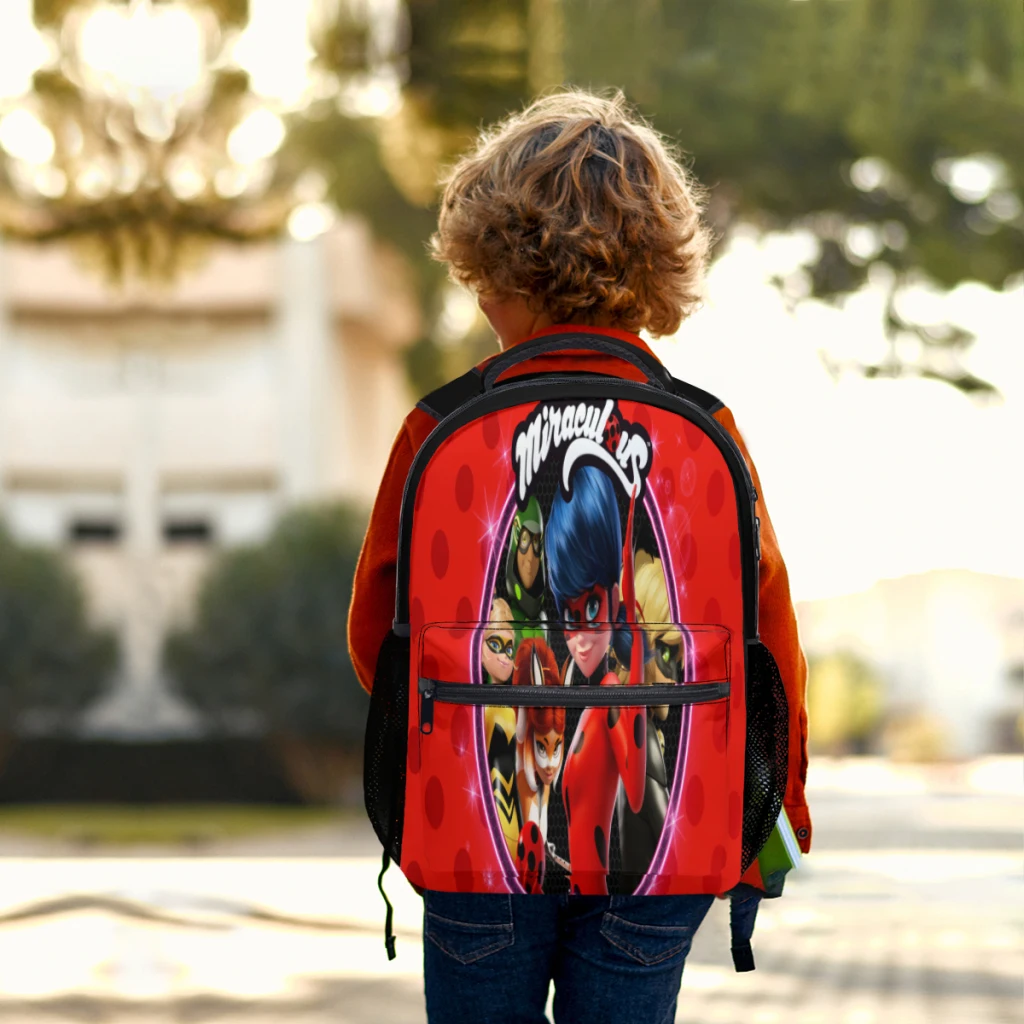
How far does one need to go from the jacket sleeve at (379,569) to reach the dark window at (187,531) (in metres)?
21.0

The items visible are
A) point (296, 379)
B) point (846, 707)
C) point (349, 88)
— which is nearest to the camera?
point (349, 88)

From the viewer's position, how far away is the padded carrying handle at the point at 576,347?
187cm

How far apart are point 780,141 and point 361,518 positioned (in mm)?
11460

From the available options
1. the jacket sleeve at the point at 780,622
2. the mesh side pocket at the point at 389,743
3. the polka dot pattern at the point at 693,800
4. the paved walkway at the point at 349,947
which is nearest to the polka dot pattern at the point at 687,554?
the jacket sleeve at the point at 780,622

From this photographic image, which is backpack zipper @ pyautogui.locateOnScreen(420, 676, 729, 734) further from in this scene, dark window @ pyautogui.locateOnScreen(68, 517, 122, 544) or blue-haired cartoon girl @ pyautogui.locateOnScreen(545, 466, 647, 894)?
dark window @ pyautogui.locateOnScreen(68, 517, 122, 544)

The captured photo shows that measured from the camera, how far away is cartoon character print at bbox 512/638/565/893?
5.84 ft

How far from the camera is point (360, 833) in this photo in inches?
693

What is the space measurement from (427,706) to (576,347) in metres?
0.48

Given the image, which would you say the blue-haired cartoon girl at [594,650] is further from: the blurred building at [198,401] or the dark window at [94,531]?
the dark window at [94,531]

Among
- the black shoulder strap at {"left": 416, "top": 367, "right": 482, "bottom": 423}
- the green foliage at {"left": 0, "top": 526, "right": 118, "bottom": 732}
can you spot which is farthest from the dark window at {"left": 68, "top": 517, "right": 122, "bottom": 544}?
the black shoulder strap at {"left": 416, "top": 367, "right": 482, "bottom": 423}

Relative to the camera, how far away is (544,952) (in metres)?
1.85

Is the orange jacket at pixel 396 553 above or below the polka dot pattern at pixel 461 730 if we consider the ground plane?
above

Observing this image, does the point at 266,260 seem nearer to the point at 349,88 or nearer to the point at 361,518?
the point at 361,518

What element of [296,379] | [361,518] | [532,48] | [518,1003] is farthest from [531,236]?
[296,379]
